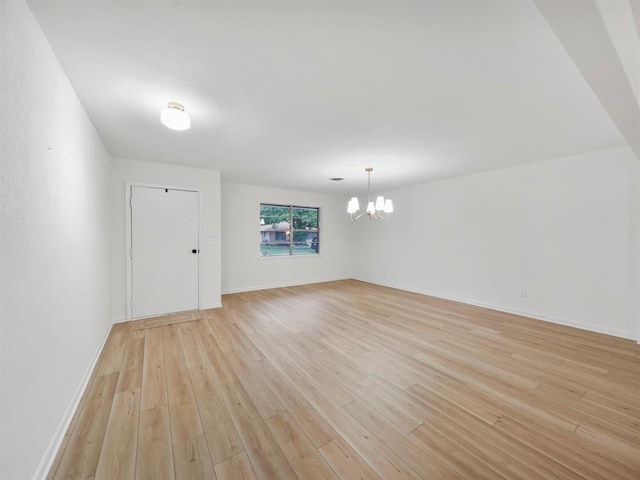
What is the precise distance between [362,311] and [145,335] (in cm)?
318

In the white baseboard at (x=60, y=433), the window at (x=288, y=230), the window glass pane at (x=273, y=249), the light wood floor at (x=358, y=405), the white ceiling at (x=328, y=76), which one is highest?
the white ceiling at (x=328, y=76)

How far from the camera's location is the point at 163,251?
3945mm

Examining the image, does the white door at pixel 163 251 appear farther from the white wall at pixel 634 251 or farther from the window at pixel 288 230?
the white wall at pixel 634 251

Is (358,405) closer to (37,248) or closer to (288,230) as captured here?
(37,248)

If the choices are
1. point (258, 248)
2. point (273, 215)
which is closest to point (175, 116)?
point (258, 248)

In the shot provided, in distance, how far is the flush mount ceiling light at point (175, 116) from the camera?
6.83 ft

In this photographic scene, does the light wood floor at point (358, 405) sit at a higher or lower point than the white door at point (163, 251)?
lower

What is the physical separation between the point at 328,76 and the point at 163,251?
3.67 metres

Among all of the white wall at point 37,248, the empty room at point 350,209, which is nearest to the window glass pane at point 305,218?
the empty room at point 350,209

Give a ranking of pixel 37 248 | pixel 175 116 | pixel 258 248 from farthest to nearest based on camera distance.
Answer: pixel 258 248 → pixel 175 116 → pixel 37 248

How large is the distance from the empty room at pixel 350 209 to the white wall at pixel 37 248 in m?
0.02

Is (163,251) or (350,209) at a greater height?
(350,209)

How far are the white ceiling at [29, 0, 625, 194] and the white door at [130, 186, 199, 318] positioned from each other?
3.06 feet

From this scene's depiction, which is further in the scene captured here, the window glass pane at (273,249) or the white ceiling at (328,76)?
the window glass pane at (273,249)
